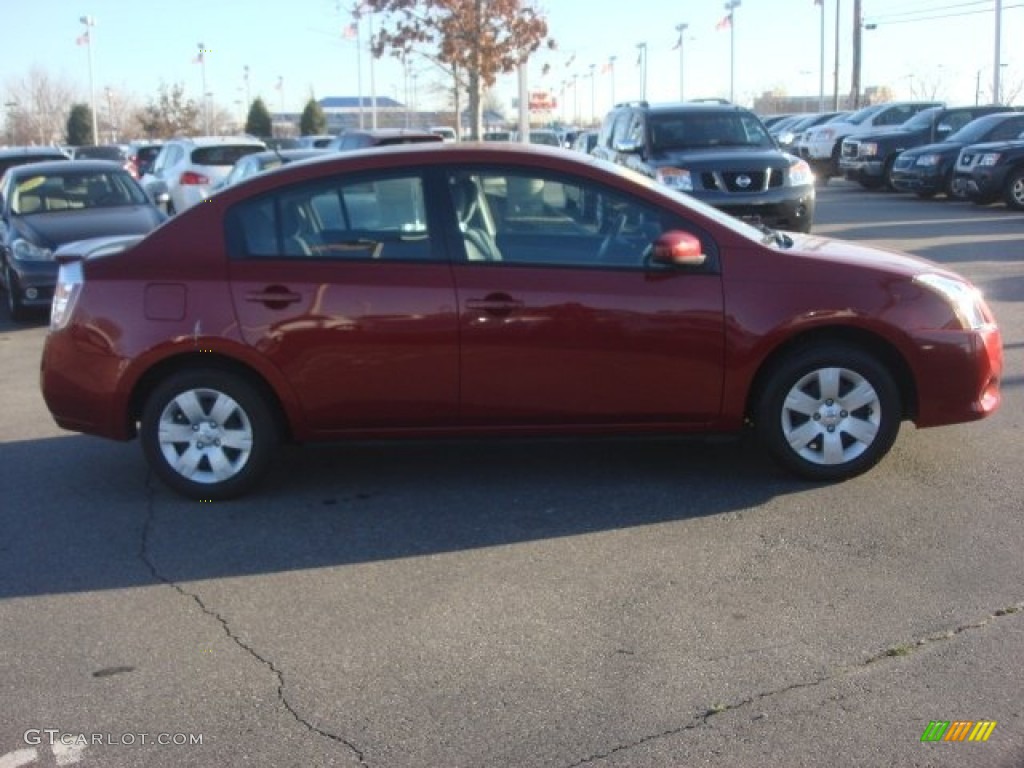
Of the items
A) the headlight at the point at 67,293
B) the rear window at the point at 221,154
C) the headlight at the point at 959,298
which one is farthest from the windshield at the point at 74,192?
the headlight at the point at 959,298

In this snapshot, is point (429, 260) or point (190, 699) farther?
point (429, 260)

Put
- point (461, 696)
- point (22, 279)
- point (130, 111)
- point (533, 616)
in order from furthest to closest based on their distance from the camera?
point (130, 111), point (22, 279), point (533, 616), point (461, 696)

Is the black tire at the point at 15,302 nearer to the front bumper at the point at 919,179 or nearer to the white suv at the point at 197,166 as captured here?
the white suv at the point at 197,166

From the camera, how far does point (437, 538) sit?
5.16 m

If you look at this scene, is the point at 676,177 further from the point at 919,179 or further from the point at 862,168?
the point at 862,168


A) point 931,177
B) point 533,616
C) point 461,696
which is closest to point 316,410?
point 533,616

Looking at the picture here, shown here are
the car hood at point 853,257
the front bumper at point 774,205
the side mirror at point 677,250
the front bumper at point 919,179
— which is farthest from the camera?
the front bumper at point 919,179

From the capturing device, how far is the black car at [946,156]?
2075cm

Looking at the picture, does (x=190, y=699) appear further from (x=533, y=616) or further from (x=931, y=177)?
(x=931, y=177)

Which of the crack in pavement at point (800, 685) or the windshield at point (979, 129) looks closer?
the crack in pavement at point (800, 685)

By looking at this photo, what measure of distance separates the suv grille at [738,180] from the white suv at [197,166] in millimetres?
8499

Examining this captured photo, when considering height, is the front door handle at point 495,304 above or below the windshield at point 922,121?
below

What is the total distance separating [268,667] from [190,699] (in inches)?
12.1

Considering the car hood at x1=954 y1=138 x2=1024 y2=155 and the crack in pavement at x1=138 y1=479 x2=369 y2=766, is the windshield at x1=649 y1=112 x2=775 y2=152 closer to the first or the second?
the car hood at x1=954 y1=138 x2=1024 y2=155
